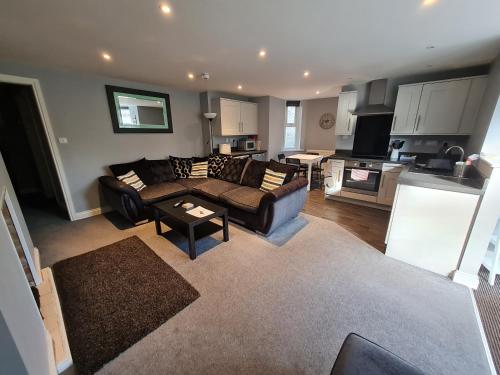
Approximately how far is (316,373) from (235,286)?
3.02 feet

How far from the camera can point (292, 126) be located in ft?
22.1

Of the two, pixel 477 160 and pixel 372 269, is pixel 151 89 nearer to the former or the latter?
pixel 372 269

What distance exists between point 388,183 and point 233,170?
283 cm

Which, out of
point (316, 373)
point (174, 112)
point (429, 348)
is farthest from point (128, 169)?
point (429, 348)

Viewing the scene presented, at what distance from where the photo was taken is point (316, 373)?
128 cm

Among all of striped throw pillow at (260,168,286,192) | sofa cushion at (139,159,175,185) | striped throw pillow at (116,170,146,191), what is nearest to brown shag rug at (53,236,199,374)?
striped throw pillow at (116,170,146,191)

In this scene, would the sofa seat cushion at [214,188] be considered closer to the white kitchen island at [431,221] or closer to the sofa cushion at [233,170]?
the sofa cushion at [233,170]

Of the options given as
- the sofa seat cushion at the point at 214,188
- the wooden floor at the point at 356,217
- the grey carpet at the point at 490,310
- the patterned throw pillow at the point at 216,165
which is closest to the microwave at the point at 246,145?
the patterned throw pillow at the point at 216,165

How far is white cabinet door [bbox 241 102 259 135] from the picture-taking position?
5.30 metres

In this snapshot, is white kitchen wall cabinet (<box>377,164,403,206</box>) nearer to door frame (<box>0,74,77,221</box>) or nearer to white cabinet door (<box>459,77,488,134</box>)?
white cabinet door (<box>459,77,488,134</box>)

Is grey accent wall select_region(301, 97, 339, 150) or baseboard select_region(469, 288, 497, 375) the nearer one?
baseboard select_region(469, 288, 497, 375)

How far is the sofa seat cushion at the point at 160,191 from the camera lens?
319 cm

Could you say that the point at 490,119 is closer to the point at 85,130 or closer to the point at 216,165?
the point at 216,165

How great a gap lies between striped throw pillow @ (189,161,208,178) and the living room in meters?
0.04
